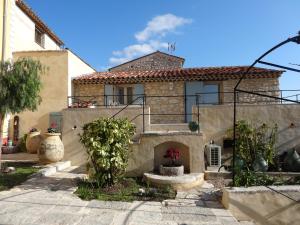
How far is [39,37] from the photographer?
17688 mm

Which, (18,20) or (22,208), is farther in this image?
(18,20)

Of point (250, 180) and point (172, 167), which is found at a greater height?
point (172, 167)

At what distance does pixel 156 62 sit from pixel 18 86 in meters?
15.9

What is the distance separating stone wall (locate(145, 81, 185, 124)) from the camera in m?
13.8

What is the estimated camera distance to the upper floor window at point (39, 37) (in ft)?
56.9

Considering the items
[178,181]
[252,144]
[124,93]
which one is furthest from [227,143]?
[124,93]

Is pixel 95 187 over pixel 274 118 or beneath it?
beneath

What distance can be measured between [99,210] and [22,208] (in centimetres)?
151

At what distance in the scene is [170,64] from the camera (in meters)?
23.3

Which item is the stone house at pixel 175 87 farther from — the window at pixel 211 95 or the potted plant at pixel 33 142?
the potted plant at pixel 33 142

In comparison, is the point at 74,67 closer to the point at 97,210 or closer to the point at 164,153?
the point at 164,153

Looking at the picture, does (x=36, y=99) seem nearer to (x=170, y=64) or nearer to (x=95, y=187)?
(x=95, y=187)

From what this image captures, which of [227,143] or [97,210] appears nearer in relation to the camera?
[97,210]

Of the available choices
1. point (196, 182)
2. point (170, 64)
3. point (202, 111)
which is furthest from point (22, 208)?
point (170, 64)
